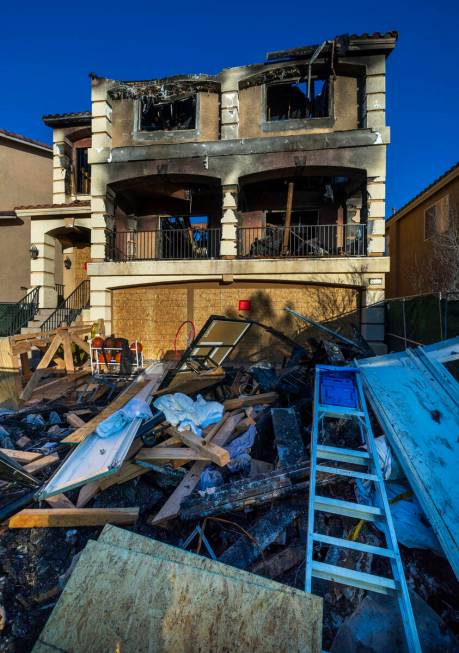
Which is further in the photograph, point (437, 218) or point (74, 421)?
point (437, 218)

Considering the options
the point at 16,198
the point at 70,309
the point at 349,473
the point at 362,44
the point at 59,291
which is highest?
the point at 362,44

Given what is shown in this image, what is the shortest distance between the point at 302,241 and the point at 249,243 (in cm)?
211

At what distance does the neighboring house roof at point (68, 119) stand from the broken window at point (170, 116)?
2.85 meters

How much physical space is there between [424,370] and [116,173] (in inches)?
436

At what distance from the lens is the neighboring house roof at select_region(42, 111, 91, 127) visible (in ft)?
43.1

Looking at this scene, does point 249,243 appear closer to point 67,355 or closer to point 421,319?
point 421,319

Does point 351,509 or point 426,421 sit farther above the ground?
point 426,421

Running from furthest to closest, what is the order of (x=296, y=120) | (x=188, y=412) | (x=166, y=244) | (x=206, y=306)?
(x=166, y=244) → (x=206, y=306) → (x=296, y=120) → (x=188, y=412)

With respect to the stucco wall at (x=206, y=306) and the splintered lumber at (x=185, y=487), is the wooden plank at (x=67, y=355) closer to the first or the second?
the stucco wall at (x=206, y=306)

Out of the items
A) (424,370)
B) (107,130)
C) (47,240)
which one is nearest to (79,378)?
(47,240)

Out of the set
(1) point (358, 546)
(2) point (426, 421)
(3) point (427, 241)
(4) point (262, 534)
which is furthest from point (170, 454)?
(3) point (427, 241)

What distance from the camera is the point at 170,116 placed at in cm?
1216

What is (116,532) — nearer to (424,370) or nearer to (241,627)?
(241,627)

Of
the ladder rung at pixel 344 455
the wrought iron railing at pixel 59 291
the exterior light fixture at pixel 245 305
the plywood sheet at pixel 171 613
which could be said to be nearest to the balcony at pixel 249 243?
the exterior light fixture at pixel 245 305
